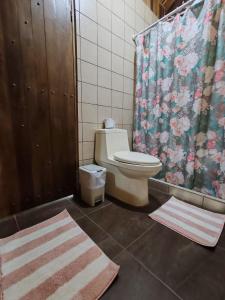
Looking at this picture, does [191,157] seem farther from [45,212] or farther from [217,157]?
[45,212]

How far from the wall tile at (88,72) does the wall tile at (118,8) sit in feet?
2.23

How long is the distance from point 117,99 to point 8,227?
1469 mm

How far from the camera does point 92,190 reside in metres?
1.25

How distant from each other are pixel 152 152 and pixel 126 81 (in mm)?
877

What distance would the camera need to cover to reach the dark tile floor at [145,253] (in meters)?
0.64

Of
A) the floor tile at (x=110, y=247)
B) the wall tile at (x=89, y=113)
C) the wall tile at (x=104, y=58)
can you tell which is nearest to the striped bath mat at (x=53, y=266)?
the floor tile at (x=110, y=247)

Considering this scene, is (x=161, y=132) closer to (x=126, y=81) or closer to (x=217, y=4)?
(x=126, y=81)

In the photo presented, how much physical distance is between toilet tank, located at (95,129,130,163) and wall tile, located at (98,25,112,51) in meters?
0.83

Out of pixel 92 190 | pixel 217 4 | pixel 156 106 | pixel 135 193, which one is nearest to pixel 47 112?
pixel 92 190

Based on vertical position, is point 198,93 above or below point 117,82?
below

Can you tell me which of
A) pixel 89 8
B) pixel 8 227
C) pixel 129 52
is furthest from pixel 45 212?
pixel 129 52

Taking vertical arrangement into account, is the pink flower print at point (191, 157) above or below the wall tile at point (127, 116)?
below

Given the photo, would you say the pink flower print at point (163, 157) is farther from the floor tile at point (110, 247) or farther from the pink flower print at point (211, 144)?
the floor tile at point (110, 247)

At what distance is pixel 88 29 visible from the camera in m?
1.34
